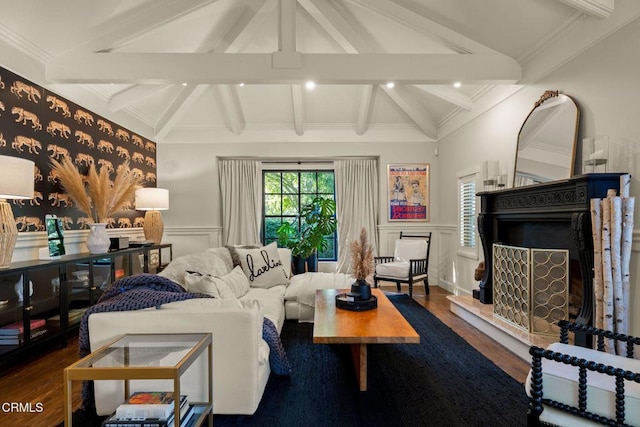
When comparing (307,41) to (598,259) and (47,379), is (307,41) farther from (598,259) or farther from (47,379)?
(47,379)

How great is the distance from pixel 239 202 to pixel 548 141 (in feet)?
15.0

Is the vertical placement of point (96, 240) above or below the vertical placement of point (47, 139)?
below

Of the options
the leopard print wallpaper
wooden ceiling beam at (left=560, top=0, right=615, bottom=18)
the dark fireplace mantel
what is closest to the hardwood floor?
the dark fireplace mantel

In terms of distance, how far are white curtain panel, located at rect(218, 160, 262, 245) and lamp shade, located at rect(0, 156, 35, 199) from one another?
3.39 metres

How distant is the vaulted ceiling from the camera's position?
9.66 feet

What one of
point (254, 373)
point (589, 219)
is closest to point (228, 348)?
point (254, 373)

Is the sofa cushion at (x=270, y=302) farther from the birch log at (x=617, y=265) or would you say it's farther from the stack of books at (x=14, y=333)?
the birch log at (x=617, y=265)

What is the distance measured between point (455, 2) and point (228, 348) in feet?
11.2

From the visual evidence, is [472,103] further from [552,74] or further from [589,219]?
[589,219]

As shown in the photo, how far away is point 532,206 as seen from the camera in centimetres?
300

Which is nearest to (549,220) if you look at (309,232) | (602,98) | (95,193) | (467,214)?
(602,98)

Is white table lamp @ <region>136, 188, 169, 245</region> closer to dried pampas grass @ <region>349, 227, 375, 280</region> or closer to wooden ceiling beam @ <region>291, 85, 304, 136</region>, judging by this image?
wooden ceiling beam @ <region>291, 85, 304, 136</region>

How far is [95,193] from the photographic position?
12.7ft

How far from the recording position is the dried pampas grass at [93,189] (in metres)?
3.52
